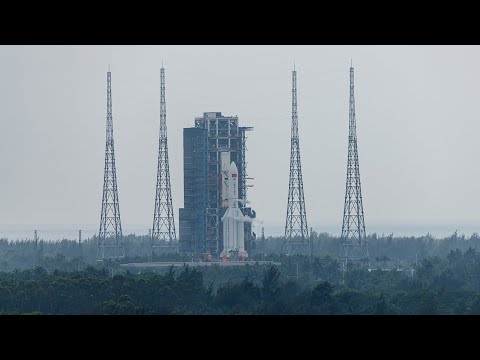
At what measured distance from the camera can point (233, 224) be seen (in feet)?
217

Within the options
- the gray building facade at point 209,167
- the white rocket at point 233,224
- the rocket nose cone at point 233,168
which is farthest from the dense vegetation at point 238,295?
the gray building facade at point 209,167

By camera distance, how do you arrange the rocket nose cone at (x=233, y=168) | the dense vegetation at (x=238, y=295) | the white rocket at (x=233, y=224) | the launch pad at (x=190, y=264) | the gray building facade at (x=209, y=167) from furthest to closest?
the launch pad at (x=190, y=264) < the gray building facade at (x=209, y=167) < the white rocket at (x=233, y=224) < the rocket nose cone at (x=233, y=168) < the dense vegetation at (x=238, y=295)

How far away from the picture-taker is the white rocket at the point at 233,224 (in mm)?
63812

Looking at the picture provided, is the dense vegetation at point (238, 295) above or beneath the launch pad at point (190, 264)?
beneath

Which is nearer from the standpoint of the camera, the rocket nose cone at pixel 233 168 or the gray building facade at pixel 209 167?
the rocket nose cone at pixel 233 168

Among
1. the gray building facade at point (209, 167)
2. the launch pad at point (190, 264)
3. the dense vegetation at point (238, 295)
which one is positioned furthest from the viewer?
the launch pad at point (190, 264)

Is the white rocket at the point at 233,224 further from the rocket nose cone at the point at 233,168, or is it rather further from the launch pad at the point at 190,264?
the launch pad at the point at 190,264

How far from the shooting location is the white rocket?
2512 inches
